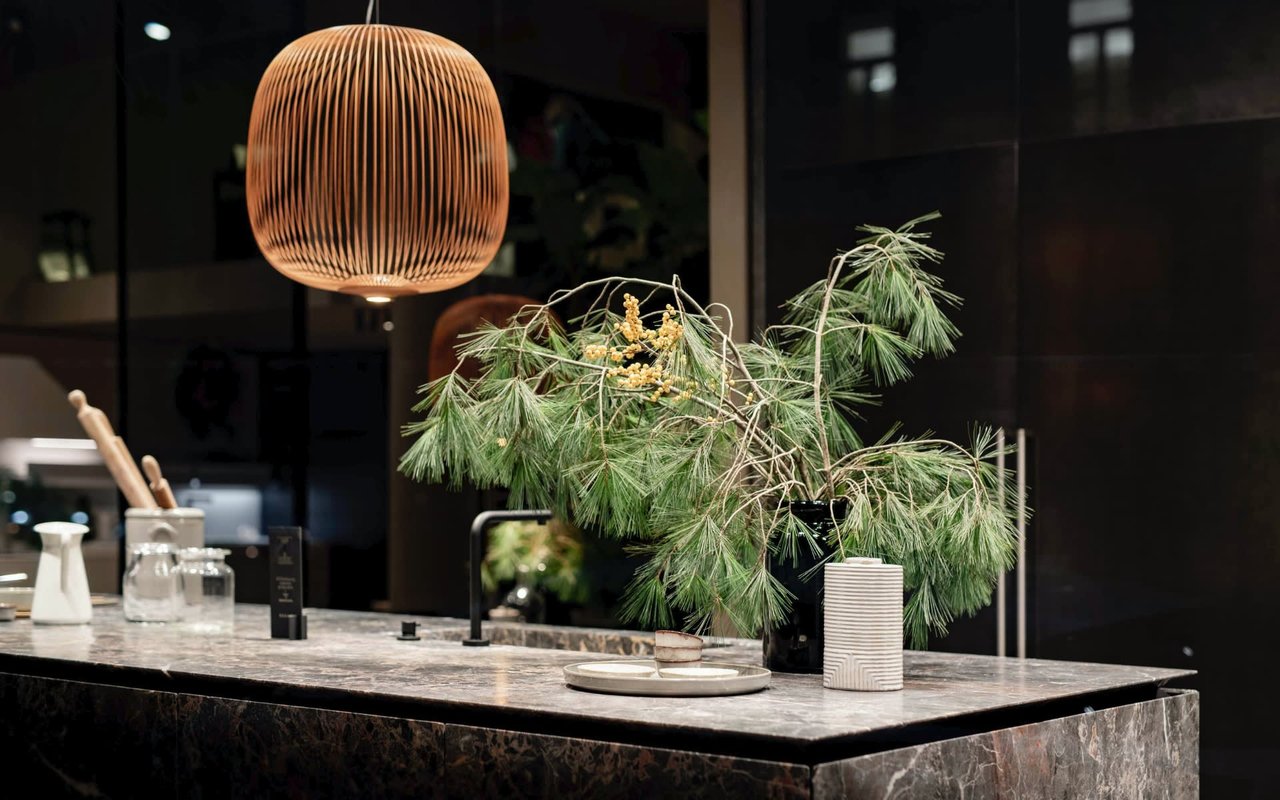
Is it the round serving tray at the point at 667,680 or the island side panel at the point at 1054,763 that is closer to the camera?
the island side panel at the point at 1054,763

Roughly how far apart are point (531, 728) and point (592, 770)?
5.5 inches

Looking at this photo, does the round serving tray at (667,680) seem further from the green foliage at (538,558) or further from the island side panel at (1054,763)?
the green foliage at (538,558)

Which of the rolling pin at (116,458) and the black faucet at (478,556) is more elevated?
the rolling pin at (116,458)

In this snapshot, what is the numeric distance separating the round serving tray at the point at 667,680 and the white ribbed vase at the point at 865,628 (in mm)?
110

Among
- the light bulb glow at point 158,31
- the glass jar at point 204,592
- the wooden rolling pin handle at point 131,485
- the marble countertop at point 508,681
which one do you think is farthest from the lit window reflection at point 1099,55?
the light bulb glow at point 158,31

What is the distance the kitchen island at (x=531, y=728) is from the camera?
1.82 m

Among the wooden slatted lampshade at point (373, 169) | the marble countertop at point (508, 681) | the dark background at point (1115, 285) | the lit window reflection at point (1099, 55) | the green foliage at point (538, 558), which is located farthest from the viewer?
the green foliage at point (538, 558)

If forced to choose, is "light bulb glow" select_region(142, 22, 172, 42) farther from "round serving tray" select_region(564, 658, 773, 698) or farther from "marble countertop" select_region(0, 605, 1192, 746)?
"round serving tray" select_region(564, 658, 773, 698)

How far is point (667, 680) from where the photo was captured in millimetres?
2066

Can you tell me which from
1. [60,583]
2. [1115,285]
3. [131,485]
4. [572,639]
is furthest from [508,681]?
[1115,285]

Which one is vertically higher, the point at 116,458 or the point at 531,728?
the point at 116,458

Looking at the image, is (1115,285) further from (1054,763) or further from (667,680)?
(667,680)

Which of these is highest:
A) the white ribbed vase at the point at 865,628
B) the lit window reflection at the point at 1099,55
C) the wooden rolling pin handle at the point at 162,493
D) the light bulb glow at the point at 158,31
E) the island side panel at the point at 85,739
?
the light bulb glow at the point at 158,31

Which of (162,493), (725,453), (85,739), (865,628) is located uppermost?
(725,453)
